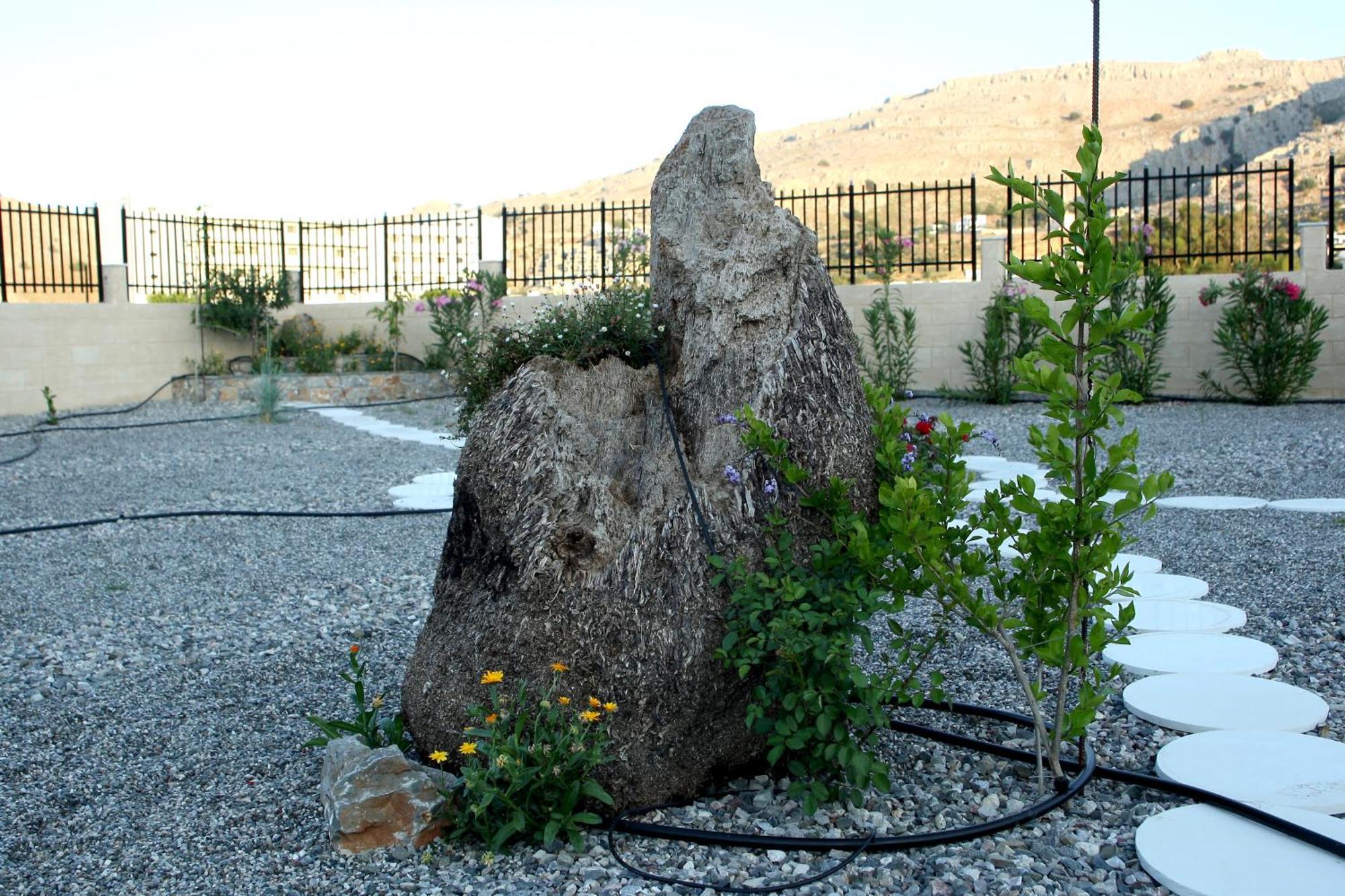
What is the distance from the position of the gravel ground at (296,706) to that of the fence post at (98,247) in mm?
7420

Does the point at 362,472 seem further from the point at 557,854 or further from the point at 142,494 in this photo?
the point at 557,854

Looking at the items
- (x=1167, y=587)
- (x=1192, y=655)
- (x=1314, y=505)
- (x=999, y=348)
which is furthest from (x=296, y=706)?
(x=999, y=348)

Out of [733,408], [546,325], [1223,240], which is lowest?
[733,408]

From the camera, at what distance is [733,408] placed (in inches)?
123

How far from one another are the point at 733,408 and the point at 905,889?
1312mm

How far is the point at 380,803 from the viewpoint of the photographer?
272 cm

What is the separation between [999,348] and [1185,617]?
8.26 metres

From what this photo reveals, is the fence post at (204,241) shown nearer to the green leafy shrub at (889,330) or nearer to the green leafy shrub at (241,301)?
the green leafy shrub at (241,301)

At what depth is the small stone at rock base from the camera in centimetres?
271

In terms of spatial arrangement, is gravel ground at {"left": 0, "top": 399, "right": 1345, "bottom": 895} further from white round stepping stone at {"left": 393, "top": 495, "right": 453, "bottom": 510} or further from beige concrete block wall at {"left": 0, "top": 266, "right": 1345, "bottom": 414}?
beige concrete block wall at {"left": 0, "top": 266, "right": 1345, "bottom": 414}

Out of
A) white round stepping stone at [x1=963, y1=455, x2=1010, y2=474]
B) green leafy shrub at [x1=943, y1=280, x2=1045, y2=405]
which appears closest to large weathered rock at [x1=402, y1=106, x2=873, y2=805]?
white round stepping stone at [x1=963, y1=455, x2=1010, y2=474]

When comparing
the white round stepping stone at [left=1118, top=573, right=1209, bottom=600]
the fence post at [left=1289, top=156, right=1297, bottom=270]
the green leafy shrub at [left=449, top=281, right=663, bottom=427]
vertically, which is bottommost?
the white round stepping stone at [left=1118, top=573, right=1209, bottom=600]

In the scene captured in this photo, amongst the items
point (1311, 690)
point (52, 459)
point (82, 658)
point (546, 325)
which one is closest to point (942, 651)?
point (1311, 690)

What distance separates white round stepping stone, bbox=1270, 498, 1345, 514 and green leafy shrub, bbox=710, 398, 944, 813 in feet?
15.0
